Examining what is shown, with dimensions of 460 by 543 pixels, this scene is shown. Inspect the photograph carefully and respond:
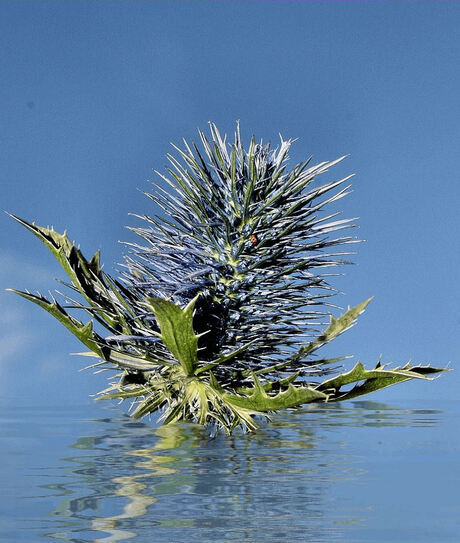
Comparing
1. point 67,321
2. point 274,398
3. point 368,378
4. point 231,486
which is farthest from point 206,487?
point 67,321

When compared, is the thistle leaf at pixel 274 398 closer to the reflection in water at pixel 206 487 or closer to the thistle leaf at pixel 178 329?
the reflection in water at pixel 206 487

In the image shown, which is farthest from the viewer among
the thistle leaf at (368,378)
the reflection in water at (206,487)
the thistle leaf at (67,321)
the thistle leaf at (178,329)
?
the thistle leaf at (67,321)

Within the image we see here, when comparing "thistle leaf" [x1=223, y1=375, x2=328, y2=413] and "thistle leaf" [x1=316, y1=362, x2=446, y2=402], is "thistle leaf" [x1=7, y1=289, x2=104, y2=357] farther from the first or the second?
"thistle leaf" [x1=316, y1=362, x2=446, y2=402]

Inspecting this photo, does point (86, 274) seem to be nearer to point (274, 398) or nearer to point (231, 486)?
point (274, 398)

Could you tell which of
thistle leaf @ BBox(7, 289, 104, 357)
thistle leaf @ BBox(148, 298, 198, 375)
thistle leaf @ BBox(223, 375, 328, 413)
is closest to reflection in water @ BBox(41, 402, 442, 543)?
thistle leaf @ BBox(223, 375, 328, 413)

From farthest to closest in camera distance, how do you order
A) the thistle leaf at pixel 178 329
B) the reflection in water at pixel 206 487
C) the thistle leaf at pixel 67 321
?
1. the thistle leaf at pixel 67 321
2. the thistle leaf at pixel 178 329
3. the reflection in water at pixel 206 487

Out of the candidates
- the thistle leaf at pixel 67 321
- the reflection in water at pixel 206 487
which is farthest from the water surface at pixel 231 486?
the thistle leaf at pixel 67 321
